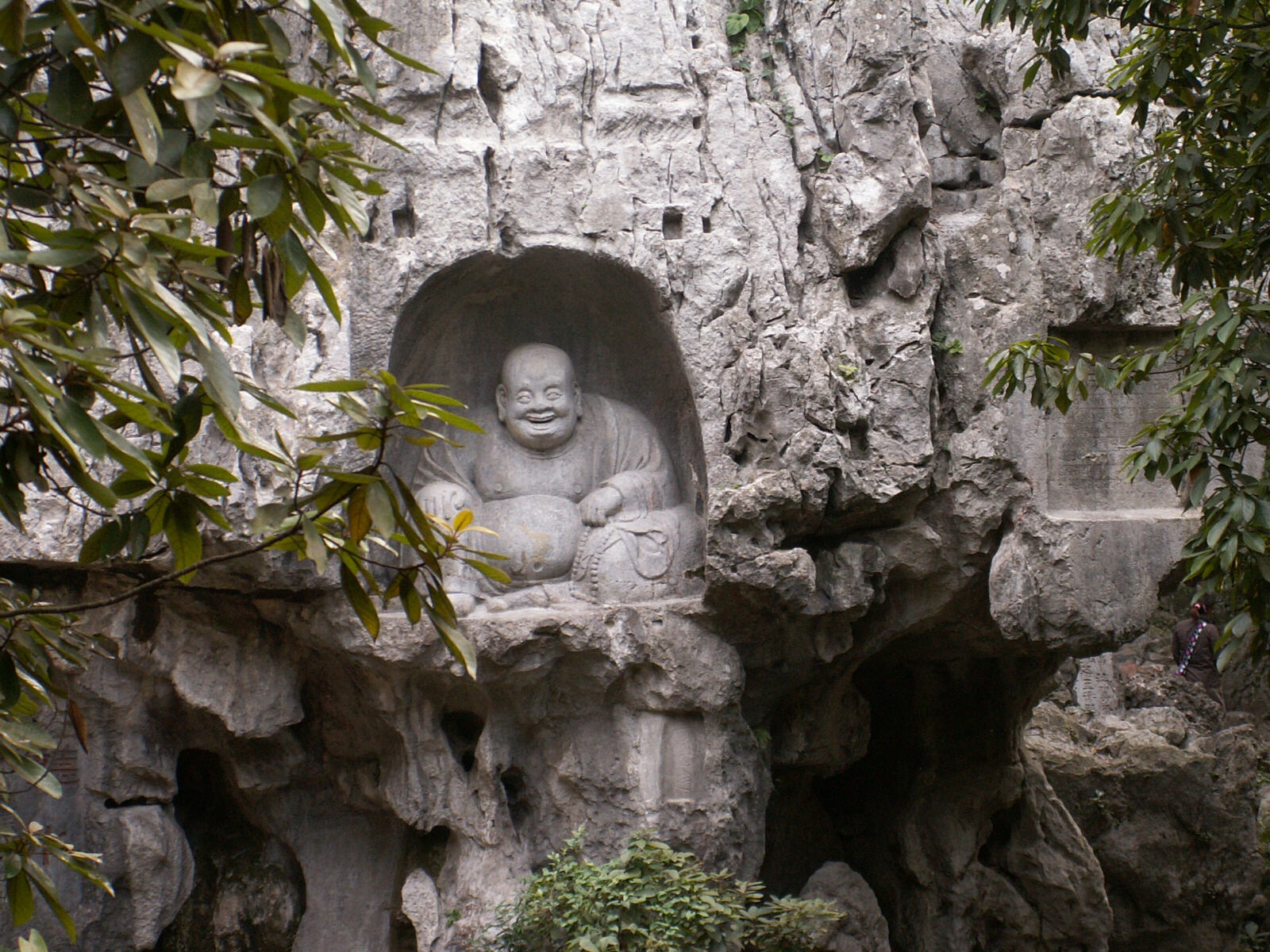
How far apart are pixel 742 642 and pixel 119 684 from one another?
3124mm

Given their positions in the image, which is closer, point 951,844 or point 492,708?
point 492,708

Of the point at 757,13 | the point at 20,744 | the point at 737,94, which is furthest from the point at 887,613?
the point at 20,744

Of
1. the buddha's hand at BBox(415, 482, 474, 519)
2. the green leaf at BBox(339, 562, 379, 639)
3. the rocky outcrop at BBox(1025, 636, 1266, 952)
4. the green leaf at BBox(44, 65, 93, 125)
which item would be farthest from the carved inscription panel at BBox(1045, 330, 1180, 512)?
the green leaf at BBox(44, 65, 93, 125)

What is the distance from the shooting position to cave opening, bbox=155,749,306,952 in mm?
6723

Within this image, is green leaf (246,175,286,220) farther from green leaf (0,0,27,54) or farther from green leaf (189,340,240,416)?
green leaf (0,0,27,54)

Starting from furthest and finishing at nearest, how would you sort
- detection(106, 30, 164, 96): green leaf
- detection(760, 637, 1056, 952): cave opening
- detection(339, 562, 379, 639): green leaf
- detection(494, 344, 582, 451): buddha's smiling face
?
detection(760, 637, 1056, 952): cave opening
detection(494, 344, 582, 451): buddha's smiling face
detection(339, 562, 379, 639): green leaf
detection(106, 30, 164, 96): green leaf

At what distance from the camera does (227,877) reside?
22.3 feet

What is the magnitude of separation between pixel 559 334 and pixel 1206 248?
3.32 meters

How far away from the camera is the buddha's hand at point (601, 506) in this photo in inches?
250

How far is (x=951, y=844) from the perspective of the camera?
7.33m

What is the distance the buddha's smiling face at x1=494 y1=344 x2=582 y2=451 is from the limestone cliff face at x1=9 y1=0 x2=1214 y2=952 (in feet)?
0.96

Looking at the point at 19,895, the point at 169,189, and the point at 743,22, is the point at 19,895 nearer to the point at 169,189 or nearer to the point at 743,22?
the point at 169,189

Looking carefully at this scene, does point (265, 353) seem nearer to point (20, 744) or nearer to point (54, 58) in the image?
point (20, 744)

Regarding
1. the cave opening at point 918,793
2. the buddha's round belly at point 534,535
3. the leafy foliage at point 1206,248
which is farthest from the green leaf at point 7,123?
the cave opening at point 918,793
